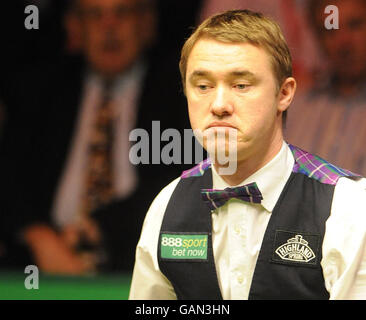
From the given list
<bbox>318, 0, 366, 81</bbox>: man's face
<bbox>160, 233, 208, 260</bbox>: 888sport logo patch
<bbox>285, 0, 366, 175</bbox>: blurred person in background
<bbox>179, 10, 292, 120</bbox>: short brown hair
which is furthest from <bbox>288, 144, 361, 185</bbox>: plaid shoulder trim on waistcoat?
<bbox>318, 0, 366, 81</bbox>: man's face

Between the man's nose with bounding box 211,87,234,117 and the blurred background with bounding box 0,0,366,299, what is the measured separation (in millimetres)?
1789

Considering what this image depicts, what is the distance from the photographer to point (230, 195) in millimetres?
2033

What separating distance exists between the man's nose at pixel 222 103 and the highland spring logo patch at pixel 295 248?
1.26ft

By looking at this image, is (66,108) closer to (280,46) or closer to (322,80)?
(322,80)

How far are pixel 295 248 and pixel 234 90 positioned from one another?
1.60ft

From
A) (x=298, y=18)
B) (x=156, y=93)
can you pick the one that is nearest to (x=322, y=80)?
(x=298, y=18)

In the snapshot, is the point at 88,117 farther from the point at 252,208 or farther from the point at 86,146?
the point at 252,208

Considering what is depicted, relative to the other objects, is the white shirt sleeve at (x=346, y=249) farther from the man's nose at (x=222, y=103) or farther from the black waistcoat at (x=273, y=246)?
the man's nose at (x=222, y=103)

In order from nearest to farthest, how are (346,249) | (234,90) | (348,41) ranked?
1. (346,249)
2. (234,90)
3. (348,41)

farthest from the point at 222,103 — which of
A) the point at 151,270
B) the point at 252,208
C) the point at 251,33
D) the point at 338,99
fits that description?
the point at 338,99

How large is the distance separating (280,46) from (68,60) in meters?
2.26

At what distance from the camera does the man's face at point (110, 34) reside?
13.2ft

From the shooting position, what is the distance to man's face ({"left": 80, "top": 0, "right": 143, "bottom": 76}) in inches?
158

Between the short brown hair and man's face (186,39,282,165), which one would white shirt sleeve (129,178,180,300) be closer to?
man's face (186,39,282,165)
